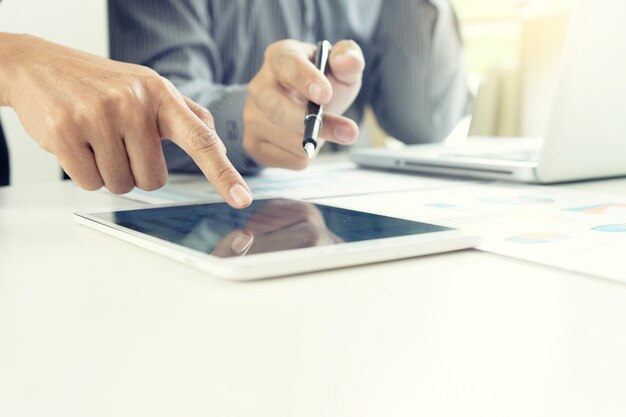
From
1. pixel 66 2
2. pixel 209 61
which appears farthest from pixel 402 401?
pixel 66 2

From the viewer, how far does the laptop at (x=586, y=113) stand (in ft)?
2.07

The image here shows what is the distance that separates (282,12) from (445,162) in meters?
0.64

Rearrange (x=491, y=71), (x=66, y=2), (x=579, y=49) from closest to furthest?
(x=579, y=49) → (x=66, y=2) → (x=491, y=71)

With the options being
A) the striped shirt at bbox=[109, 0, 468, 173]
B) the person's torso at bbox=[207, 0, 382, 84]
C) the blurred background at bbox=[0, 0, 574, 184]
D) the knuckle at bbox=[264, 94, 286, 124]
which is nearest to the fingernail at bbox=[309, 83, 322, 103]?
the knuckle at bbox=[264, 94, 286, 124]

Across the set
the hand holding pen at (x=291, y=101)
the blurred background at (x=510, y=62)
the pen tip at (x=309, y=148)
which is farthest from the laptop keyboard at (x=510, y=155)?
the blurred background at (x=510, y=62)

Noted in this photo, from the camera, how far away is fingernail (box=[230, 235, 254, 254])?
14.4 inches

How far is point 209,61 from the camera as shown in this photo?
1133 mm

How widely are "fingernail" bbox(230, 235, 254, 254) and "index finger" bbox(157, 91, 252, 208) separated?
0.27 ft

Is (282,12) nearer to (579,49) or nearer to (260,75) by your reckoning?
(260,75)

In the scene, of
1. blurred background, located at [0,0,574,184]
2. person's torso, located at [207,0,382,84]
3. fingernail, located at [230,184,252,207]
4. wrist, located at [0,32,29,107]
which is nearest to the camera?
fingernail, located at [230,184,252,207]

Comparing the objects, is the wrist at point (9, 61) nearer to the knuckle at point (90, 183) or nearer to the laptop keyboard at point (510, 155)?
the knuckle at point (90, 183)

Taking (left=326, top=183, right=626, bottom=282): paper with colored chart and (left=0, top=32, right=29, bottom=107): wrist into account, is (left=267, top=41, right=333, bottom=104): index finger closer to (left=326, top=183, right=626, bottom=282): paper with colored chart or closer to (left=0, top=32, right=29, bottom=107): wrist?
(left=326, top=183, right=626, bottom=282): paper with colored chart

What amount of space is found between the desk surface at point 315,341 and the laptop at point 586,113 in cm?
33

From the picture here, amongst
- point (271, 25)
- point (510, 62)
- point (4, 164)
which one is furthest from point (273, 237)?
point (510, 62)
